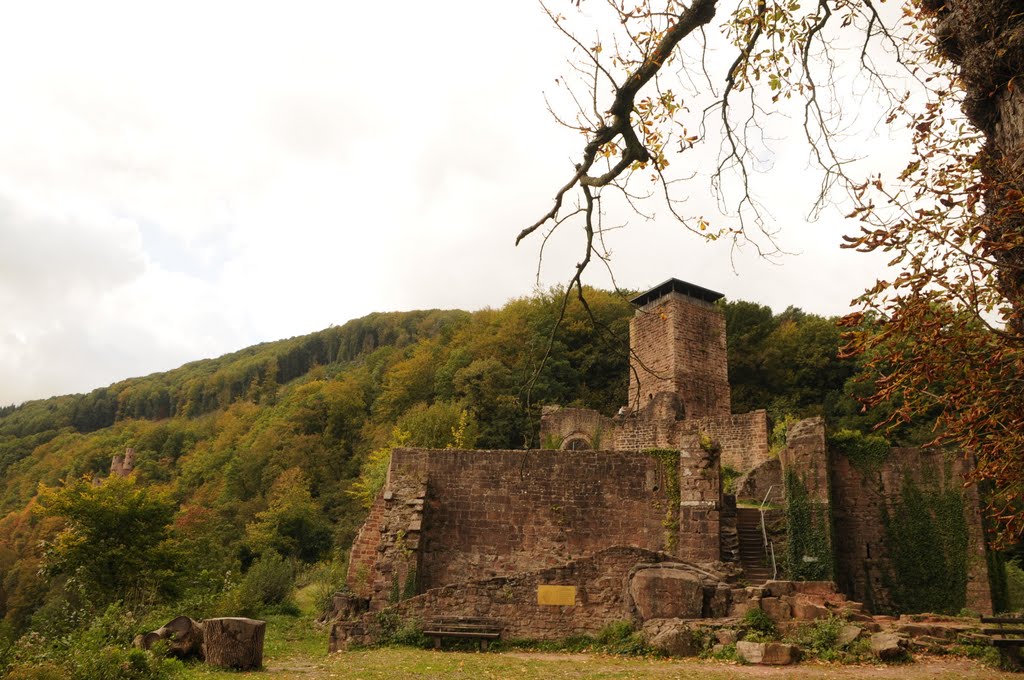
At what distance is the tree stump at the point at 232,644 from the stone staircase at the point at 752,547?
8.85m

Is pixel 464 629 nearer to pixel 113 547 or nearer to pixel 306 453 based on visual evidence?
pixel 113 547

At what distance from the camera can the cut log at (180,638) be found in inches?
367

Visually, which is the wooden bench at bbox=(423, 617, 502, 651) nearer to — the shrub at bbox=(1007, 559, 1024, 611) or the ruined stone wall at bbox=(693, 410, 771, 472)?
the shrub at bbox=(1007, 559, 1024, 611)

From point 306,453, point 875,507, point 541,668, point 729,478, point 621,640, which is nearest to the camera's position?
point 541,668

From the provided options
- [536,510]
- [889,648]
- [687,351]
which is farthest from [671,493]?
[687,351]

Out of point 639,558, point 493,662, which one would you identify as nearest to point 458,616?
point 493,662

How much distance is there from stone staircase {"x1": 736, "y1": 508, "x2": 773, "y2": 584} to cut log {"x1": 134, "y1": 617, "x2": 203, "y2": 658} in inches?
371

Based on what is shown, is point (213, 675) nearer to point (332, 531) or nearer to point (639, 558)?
point (639, 558)

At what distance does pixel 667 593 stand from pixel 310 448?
123ft

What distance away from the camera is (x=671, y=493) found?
603 inches

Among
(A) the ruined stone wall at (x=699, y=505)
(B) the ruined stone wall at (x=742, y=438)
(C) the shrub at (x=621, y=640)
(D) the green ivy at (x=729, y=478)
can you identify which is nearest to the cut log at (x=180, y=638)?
(C) the shrub at (x=621, y=640)

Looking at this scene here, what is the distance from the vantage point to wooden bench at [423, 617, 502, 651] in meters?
11.9

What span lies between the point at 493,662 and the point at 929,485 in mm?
10344

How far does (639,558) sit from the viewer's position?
12.4 metres
